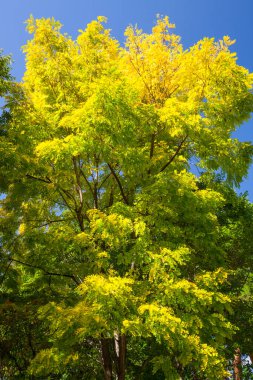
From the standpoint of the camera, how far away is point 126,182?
8.97 metres

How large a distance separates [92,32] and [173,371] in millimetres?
7530

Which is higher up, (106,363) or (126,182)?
(126,182)

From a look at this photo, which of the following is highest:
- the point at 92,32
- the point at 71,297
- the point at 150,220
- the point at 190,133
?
the point at 92,32

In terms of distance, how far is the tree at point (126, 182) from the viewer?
19.0 ft

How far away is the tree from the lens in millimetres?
5785

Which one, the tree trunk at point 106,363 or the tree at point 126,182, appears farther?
the tree trunk at point 106,363

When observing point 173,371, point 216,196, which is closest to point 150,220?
point 216,196

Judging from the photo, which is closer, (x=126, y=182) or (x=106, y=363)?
(x=106, y=363)

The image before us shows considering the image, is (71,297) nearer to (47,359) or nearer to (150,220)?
(47,359)

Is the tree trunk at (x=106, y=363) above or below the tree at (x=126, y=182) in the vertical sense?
below

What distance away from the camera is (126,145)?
6996mm

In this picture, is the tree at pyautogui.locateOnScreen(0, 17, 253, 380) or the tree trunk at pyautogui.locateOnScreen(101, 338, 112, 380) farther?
the tree trunk at pyautogui.locateOnScreen(101, 338, 112, 380)

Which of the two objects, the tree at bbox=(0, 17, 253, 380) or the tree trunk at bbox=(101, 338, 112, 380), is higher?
the tree at bbox=(0, 17, 253, 380)

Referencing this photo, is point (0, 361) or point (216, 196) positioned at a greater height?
point (216, 196)
